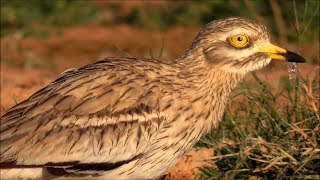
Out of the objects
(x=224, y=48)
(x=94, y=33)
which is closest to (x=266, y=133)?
(x=224, y=48)

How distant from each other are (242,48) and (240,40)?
0.06 metres

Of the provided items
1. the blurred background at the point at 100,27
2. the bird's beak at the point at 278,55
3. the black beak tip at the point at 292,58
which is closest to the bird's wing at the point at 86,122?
the bird's beak at the point at 278,55

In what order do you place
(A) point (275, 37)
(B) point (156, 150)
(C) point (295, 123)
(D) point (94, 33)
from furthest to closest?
(D) point (94, 33) → (A) point (275, 37) → (C) point (295, 123) → (B) point (156, 150)

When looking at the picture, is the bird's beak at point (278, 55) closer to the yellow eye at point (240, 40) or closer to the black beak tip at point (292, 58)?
the black beak tip at point (292, 58)

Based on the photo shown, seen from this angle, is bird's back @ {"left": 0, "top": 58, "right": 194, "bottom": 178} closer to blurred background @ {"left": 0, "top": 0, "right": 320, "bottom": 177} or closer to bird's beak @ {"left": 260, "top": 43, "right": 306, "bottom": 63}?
bird's beak @ {"left": 260, "top": 43, "right": 306, "bottom": 63}

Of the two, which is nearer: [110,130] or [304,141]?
[110,130]

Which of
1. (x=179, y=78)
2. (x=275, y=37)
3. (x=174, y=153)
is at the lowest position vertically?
(x=174, y=153)

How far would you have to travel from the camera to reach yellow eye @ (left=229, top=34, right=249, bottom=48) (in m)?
6.41

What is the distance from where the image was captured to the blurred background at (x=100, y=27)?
1263 cm

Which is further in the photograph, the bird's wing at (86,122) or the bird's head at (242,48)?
the bird's head at (242,48)

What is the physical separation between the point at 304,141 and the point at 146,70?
1.26 m

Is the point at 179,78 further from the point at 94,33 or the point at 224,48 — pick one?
the point at 94,33

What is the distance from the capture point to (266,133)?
7.17 meters

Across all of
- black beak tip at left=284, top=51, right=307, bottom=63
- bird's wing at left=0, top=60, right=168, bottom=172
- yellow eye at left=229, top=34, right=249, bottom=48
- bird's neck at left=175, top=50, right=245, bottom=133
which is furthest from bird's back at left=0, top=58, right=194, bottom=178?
black beak tip at left=284, top=51, right=307, bottom=63
